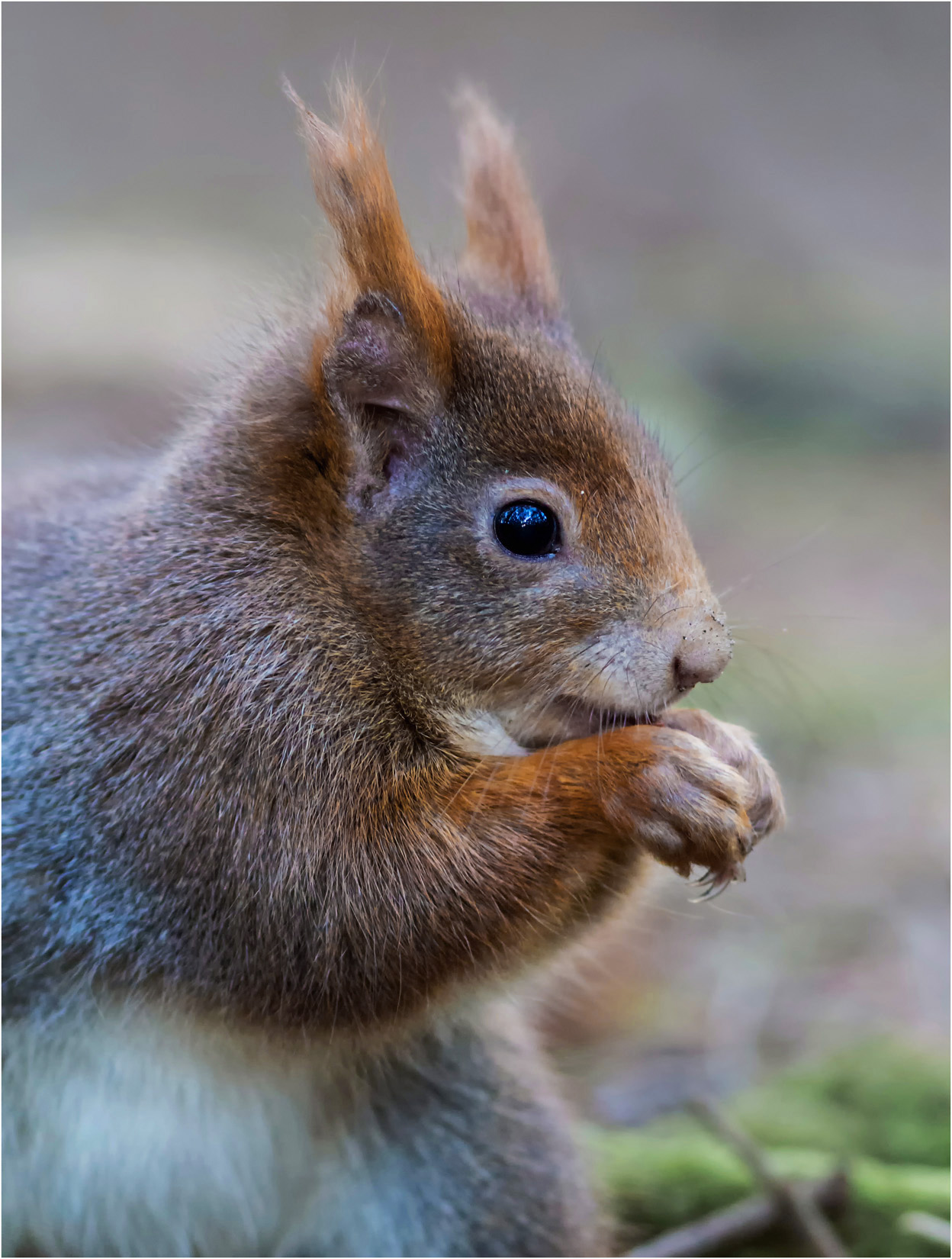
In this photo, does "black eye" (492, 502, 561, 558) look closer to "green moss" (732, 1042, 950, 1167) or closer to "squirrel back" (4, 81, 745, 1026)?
"squirrel back" (4, 81, 745, 1026)

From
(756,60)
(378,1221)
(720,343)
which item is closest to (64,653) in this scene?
(378,1221)

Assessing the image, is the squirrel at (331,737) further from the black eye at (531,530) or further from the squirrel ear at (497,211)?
the squirrel ear at (497,211)

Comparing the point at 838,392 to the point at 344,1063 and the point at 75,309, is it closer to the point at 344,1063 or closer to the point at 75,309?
the point at 75,309

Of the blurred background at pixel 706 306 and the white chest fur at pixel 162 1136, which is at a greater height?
the blurred background at pixel 706 306

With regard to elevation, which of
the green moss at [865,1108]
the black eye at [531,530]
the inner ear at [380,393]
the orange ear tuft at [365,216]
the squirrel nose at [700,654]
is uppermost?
the orange ear tuft at [365,216]

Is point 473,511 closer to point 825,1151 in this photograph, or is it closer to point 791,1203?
point 791,1203

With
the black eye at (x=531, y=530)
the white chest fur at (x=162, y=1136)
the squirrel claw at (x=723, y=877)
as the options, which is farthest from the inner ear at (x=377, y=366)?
the white chest fur at (x=162, y=1136)

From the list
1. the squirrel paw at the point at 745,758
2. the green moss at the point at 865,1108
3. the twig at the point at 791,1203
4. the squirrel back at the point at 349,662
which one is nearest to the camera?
the squirrel back at the point at 349,662
